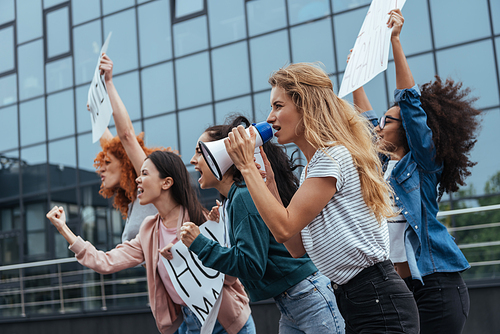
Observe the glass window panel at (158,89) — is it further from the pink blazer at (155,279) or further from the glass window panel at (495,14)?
the pink blazer at (155,279)

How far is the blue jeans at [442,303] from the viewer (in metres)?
2.36

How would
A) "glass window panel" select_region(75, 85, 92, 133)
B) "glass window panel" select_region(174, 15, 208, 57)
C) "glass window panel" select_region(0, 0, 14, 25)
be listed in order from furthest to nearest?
"glass window panel" select_region(0, 0, 14, 25), "glass window panel" select_region(75, 85, 92, 133), "glass window panel" select_region(174, 15, 208, 57)

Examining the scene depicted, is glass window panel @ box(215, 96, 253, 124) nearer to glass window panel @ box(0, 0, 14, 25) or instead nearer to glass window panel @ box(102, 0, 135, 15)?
glass window panel @ box(102, 0, 135, 15)

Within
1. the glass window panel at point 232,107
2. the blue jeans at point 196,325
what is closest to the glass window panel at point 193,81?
the glass window panel at point 232,107

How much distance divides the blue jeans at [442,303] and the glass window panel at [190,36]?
12.5 meters

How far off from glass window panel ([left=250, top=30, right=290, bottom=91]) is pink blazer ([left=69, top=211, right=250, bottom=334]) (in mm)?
9943

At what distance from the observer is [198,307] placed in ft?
9.23

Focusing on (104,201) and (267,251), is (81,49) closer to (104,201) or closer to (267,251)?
(104,201)

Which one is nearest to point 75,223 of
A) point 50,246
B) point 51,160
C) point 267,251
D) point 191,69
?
point 50,246

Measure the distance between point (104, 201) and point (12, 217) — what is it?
161 inches

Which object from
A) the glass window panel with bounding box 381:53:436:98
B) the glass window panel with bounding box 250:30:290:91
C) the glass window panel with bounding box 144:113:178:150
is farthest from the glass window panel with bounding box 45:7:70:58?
the glass window panel with bounding box 381:53:436:98

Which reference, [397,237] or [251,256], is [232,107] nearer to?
[397,237]

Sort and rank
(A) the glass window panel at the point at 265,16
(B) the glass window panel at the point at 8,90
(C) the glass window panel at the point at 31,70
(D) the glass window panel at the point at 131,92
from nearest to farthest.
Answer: (A) the glass window panel at the point at 265,16, (D) the glass window panel at the point at 131,92, (C) the glass window panel at the point at 31,70, (B) the glass window panel at the point at 8,90

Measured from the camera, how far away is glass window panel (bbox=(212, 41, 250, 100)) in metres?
13.4
